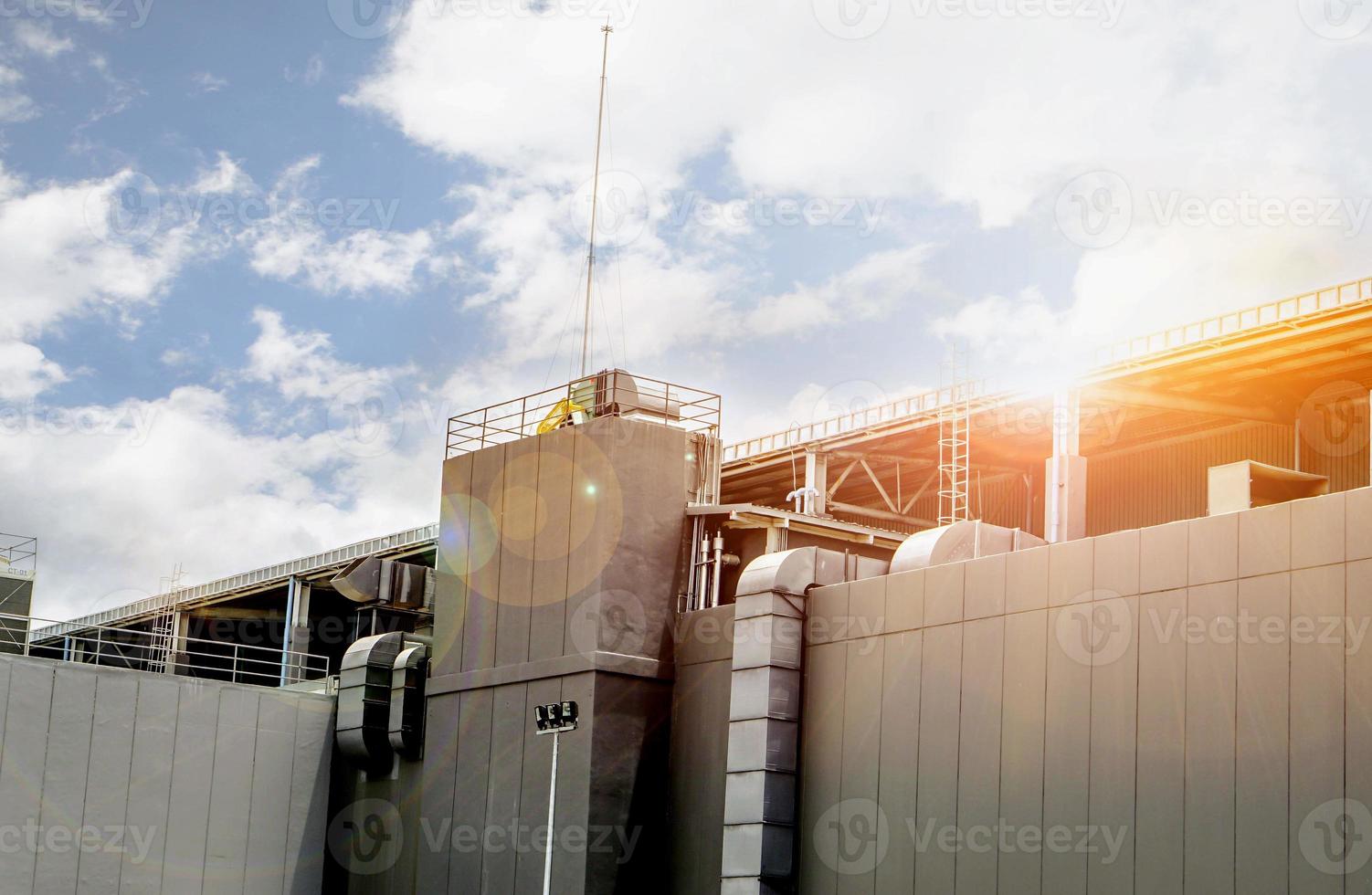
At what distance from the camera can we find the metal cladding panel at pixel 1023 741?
22875 millimetres

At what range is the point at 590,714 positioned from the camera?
2973 centimetres

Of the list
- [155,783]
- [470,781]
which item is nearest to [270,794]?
[155,783]

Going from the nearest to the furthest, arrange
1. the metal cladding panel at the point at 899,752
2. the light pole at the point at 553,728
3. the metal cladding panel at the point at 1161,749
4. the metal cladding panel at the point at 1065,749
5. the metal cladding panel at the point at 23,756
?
the metal cladding panel at the point at 1161,749
the metal cladding panel at the point at 1065,749
the metal cladding panel at the point at 899,752
the light pole at the point at 553,728
the metal cladding panel at the point at 23,756

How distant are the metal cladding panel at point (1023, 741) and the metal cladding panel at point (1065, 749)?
0.15 metres

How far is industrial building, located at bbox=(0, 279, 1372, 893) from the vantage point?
20.3 m

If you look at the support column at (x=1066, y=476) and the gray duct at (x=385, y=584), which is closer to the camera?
the gray duct at (x=385, y=584)

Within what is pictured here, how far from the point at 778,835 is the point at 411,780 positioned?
10659mm

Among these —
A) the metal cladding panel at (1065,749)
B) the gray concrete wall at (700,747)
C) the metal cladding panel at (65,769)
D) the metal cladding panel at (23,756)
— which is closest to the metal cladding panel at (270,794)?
the metal cladding panel at (65,769)

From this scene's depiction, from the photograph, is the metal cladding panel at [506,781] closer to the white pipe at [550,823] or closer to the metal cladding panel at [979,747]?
the white pipe at [550,823]

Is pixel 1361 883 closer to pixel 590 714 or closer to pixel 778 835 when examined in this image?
pixel 778 835

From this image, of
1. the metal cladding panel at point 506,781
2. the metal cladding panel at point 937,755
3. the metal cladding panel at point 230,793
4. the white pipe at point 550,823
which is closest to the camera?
the metal cladding panel at point 937,755

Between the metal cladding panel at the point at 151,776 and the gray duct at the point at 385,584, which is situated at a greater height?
the gray duct at the point at 385,584

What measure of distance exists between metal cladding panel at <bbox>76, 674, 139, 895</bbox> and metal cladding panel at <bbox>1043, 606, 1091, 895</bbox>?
1889 centimetres

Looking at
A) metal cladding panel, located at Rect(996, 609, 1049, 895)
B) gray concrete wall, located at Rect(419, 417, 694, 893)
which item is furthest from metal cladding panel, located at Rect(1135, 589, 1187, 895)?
gray concrete wall, located at Rect(419, 417, 694, 893)
